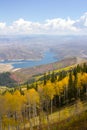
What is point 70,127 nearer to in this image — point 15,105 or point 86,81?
point 15,105

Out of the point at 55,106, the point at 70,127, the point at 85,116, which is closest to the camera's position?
the point at 70,127

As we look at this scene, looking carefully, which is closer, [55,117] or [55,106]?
[55,117]

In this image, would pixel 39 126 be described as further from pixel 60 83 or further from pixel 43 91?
pixel 60 83

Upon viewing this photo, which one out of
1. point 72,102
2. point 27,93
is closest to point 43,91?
point 27,93

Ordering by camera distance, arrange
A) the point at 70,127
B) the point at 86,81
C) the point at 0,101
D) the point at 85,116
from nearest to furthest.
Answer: the point at 70,127 → the point at 85,116 → the point at 0,101 → the point at 86,81

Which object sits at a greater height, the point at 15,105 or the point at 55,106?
the point at 15,105

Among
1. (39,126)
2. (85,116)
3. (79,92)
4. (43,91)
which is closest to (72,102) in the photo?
(79,92)
